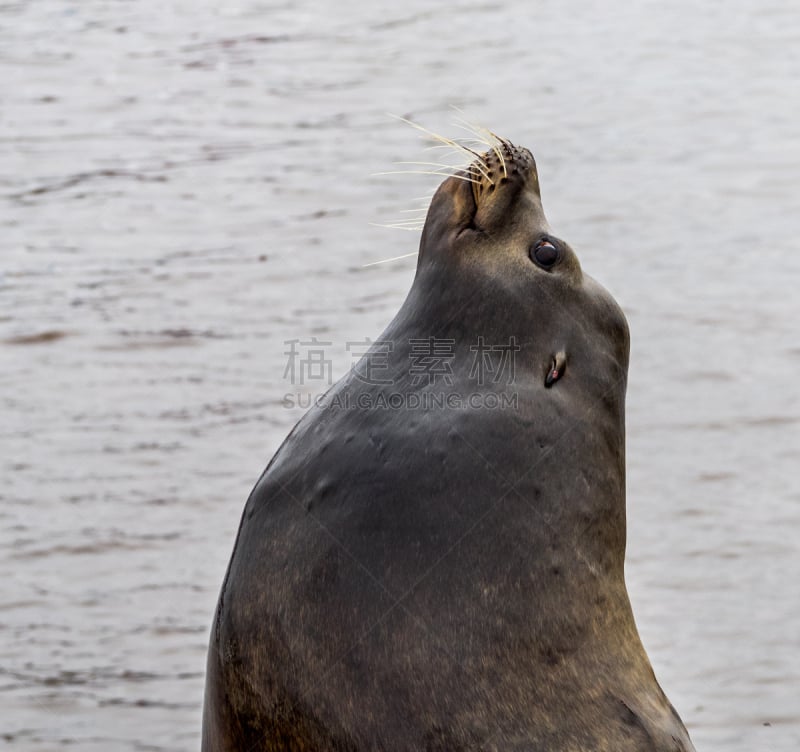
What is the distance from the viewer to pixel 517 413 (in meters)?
2.44

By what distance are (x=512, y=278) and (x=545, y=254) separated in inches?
3.9

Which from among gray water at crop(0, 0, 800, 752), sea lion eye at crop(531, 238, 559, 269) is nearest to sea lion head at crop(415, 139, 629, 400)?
sea lion eye at crop(531, 238, 559, 269)

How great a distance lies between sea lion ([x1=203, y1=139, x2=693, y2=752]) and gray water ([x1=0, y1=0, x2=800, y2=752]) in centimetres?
140

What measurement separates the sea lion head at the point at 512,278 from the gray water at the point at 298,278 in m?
1.38

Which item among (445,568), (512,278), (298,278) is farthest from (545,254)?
(298,278)

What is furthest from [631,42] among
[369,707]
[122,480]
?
[369,707]

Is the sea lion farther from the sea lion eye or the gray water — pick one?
the gray water

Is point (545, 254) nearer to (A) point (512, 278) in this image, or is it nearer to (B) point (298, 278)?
(A) point (512, 278)

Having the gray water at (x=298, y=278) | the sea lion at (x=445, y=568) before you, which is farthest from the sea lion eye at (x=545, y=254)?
the gray water at (x=298, y=278)

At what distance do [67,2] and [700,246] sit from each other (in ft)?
19.8

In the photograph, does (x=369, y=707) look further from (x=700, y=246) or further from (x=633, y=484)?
(x=700, y=246)

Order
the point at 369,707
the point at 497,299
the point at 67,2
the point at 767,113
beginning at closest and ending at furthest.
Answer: the point at 369,707 < the point at 497,299 < the point at 767,113 < the point at 67,2

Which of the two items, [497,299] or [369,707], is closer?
[369,707]

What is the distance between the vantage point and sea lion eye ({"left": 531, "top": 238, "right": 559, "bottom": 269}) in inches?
106
